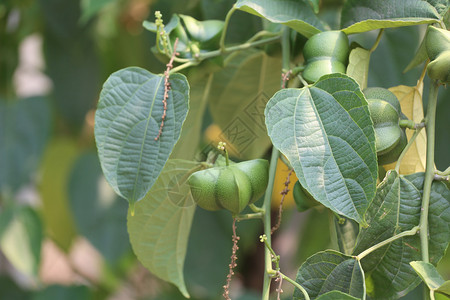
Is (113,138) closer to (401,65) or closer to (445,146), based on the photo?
(401,65)

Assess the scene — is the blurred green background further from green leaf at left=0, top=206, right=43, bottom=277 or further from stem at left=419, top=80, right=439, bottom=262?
stem at left=419, top=80, right=439, bottom=262

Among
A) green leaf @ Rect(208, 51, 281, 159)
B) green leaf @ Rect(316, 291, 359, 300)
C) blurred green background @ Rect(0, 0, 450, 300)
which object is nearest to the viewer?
green leaf @ Rect(316, 291, 359, 300)

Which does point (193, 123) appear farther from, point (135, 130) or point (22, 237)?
point (22, 237)

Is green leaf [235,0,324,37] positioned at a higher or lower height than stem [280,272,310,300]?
higher

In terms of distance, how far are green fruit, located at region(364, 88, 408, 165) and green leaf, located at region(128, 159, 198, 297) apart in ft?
0.43

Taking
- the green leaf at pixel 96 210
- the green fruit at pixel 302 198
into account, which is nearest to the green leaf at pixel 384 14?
the green fruit at pixel 302 198

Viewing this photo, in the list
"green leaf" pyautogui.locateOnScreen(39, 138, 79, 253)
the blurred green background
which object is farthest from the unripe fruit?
"green leaf" pyautogui.locateOnScreen(39, 138, 79, 253)

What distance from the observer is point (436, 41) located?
1.04 ft

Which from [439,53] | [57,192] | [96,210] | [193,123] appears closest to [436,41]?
[439,53]

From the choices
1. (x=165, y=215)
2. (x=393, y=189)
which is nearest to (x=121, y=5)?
(x=165, y=215)

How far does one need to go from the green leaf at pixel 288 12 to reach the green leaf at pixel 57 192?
581mm

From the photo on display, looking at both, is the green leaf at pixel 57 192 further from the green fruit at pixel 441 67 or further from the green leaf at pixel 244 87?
the green fruit at pixel 441 67

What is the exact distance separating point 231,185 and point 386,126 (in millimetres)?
98

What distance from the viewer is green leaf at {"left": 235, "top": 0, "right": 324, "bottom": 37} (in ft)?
1.17
